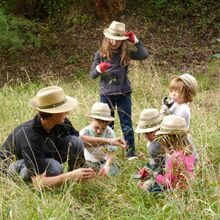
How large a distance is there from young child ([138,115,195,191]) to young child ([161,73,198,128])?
2.49 feet

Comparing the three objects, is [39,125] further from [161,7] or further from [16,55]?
[161,7]

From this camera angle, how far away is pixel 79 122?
546 centimetres

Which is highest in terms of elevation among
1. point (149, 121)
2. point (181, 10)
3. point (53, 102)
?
point (53, 102)

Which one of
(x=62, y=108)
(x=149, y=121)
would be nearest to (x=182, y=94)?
(x=149, y=121)

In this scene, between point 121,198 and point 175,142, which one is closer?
point 121,198

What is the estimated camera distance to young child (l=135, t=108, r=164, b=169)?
3.84 m

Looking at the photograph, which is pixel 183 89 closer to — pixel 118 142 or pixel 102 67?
pixel 118 142

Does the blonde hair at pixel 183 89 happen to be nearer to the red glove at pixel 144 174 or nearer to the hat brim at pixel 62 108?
the red glove at pixel 144 174

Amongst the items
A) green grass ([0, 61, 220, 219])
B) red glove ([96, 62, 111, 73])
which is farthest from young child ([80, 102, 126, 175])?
red glove ([96, 62, 111, 73])

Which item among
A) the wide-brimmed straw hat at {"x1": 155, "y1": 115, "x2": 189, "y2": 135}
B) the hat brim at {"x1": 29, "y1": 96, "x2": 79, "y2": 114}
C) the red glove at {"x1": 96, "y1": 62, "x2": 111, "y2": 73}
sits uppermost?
the hat brim at {"x1": 29, "y1": 96, "x2": 79, "y2": 114}

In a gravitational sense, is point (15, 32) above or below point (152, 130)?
below

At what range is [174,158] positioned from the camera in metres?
3.41

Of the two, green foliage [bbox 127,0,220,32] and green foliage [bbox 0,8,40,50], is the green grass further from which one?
green foliage [bbox 127,0,220,32]

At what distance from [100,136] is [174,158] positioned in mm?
1127
